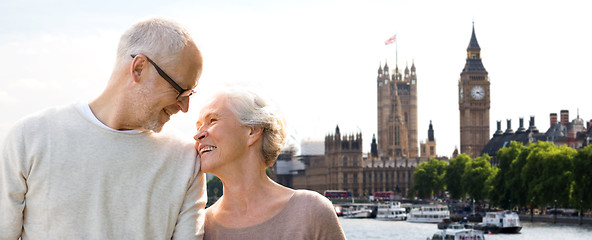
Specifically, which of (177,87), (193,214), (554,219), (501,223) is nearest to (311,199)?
(193,214)

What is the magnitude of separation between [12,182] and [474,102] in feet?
448

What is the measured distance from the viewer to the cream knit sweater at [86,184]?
2914mm

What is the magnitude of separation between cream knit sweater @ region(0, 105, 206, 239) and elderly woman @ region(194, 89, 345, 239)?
0.75 feet

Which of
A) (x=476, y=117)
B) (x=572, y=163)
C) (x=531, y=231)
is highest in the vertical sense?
(x=476, y=117)

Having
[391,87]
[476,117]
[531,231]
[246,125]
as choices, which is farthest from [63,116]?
[391,87]

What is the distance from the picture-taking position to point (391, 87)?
154m

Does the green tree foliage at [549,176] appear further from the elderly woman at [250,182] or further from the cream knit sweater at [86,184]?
the cream knit sweater at [86,184]

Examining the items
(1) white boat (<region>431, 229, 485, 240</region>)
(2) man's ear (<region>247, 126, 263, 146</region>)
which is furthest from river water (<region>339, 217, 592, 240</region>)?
(2) man's ear (<region>247, 126, 263, 146</region>)

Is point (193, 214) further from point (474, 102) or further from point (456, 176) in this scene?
point (474, 102)

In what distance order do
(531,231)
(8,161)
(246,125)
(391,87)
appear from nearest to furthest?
1. (8,161)
2. (246,125)
3. (531,231)
4. (391,87)

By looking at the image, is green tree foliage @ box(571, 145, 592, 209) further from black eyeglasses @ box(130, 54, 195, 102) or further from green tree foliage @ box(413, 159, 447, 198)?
green tree foliage @ box(413, 159, 447, 198)

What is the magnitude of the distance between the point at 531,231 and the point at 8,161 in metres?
52.8

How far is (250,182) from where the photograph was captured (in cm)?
335

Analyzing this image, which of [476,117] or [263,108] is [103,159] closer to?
[263,108]
